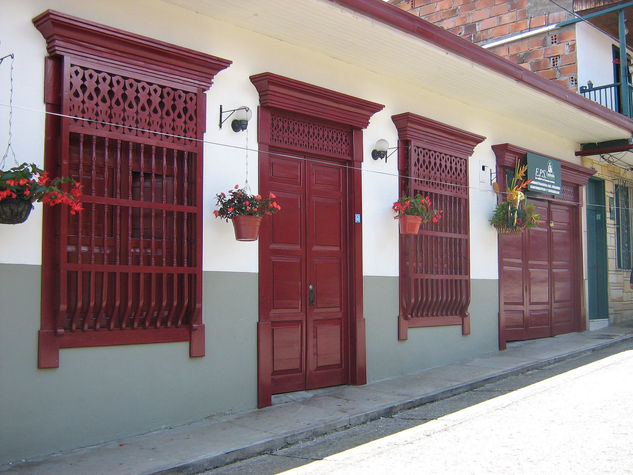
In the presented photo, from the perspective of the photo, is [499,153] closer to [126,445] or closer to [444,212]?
[444,212]

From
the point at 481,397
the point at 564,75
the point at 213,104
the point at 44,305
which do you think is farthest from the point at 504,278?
the point at 44,305

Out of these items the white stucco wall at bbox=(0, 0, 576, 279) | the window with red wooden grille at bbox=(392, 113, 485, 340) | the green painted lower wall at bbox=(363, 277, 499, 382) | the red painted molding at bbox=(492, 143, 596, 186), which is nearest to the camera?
the white stucco wall at bbox=(0, 0, 576, 279)

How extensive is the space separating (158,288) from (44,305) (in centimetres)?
104

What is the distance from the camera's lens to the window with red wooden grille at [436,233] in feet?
27.9

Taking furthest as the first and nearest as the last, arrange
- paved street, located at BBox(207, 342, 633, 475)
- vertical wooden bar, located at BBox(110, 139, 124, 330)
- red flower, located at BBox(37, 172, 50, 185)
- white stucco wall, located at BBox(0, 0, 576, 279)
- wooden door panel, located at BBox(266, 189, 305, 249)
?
wooden door panel, located at BBox(266, 189, 305, 249) < vertical wooden bar, located at BBox(110, 139, 124, 330) < white stucco wall, located at BBox(0, 0, 576, 279) < red flower, located at BBox(37, 172, 50, 185) < paved street, located at BBox(207, 342, 633, 475)

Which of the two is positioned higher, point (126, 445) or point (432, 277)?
point (432, 277)

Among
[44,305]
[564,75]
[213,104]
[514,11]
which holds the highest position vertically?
[514,11]

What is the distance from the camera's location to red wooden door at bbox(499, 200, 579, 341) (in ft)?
34.7

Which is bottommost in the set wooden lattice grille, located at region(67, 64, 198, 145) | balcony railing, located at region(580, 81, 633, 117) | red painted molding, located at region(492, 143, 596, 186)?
wooden lattice grille, located at region(67, 64, 198, 145)

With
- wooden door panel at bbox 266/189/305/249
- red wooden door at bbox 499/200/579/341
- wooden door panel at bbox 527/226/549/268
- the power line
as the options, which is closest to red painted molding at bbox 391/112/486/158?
the power line

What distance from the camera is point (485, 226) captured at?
10016 mm

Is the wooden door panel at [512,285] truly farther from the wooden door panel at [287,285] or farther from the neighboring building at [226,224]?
the wooden door panel at [287,285]

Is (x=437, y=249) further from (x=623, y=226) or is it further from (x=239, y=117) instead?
(x=623, y=226)

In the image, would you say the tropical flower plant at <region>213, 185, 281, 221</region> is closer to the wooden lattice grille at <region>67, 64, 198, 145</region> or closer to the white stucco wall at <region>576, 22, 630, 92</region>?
the wooden lattice grille at <region>67, 64, 198, 145</region>
